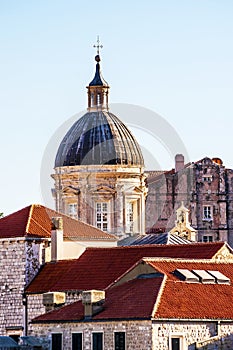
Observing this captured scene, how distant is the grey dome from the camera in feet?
353

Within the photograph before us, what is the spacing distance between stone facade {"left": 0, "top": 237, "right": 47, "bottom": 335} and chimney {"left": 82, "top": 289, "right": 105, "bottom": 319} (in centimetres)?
1052

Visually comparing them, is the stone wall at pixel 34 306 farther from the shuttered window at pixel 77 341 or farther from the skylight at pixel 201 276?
the skylight at pixel 201 276

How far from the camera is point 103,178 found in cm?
10769

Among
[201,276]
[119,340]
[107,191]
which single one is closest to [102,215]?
[107,191]

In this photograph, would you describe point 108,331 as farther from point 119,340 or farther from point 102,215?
point 102,215

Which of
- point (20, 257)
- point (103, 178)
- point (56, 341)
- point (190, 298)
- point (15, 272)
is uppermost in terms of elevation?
point (103, 178)

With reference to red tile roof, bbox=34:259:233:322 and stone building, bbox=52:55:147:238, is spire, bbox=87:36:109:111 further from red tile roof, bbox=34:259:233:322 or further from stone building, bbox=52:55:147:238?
red tile roof, bbox=34:259:233:322

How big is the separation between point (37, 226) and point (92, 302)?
13980 millimetres

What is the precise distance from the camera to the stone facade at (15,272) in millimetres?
77438

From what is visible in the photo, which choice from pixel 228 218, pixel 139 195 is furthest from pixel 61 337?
pixel 228 218

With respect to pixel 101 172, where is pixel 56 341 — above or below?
below

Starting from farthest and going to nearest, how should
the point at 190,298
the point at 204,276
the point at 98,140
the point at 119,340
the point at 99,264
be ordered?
1. the point at 98,140
2. the point at 99,264
3. the point at 204,276
4. the point at 190,298
5. the point at 119,340

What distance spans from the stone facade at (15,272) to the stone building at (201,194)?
47721mm

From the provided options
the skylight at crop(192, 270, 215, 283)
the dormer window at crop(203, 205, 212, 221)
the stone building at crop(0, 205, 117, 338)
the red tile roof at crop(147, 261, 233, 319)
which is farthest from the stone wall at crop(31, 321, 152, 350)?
the dormer window at crop(203, 205, 212, 221)
